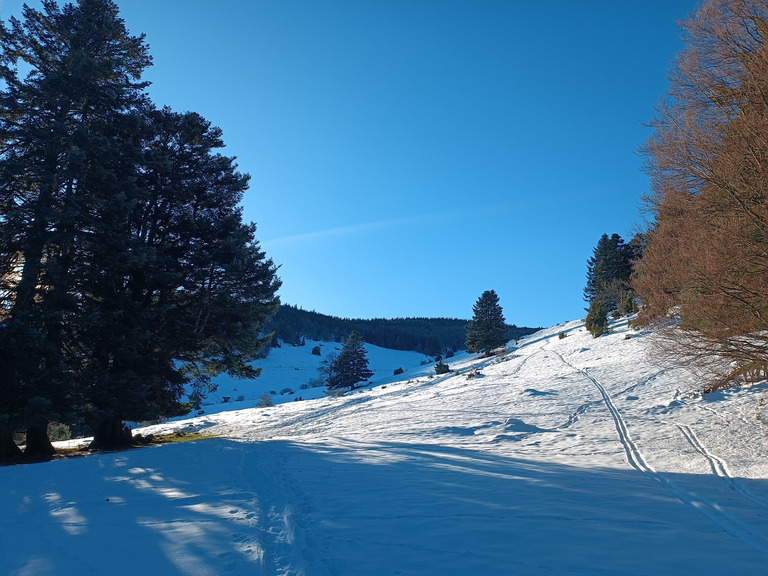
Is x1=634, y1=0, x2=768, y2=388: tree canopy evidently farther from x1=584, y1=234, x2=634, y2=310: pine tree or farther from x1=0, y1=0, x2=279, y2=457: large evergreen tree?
x1=584, y1=234, x2=634, y2=310: pine tree

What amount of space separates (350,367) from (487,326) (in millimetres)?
18354

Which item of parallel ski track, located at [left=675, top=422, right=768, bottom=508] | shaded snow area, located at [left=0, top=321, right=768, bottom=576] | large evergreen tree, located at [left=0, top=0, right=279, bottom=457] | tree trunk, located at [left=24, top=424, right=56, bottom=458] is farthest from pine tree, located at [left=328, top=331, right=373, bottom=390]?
parallel ski track, located at [left=675, top=422, right=768, bottom=508]

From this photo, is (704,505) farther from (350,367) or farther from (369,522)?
(350,367)

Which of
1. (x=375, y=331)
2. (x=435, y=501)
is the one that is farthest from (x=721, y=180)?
(x=375, y=331)

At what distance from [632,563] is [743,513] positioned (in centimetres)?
302

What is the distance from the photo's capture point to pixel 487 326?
2117 inches

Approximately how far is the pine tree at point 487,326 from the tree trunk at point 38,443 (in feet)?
150

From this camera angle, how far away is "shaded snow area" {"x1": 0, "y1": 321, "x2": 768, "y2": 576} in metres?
3.85

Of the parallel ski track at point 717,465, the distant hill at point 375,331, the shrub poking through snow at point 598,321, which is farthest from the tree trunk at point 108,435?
the distant hill at point 375,331

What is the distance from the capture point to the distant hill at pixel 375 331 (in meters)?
116

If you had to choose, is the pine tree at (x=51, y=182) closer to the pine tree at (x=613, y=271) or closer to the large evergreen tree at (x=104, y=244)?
the large evergreen tree at (x=104, y=244)

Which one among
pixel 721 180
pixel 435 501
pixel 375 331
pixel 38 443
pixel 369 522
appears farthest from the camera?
pixel 375 331

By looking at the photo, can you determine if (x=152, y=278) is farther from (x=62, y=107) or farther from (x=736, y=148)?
(x=736, y=148)

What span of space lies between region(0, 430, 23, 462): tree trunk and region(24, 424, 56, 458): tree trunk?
280 millimetres
